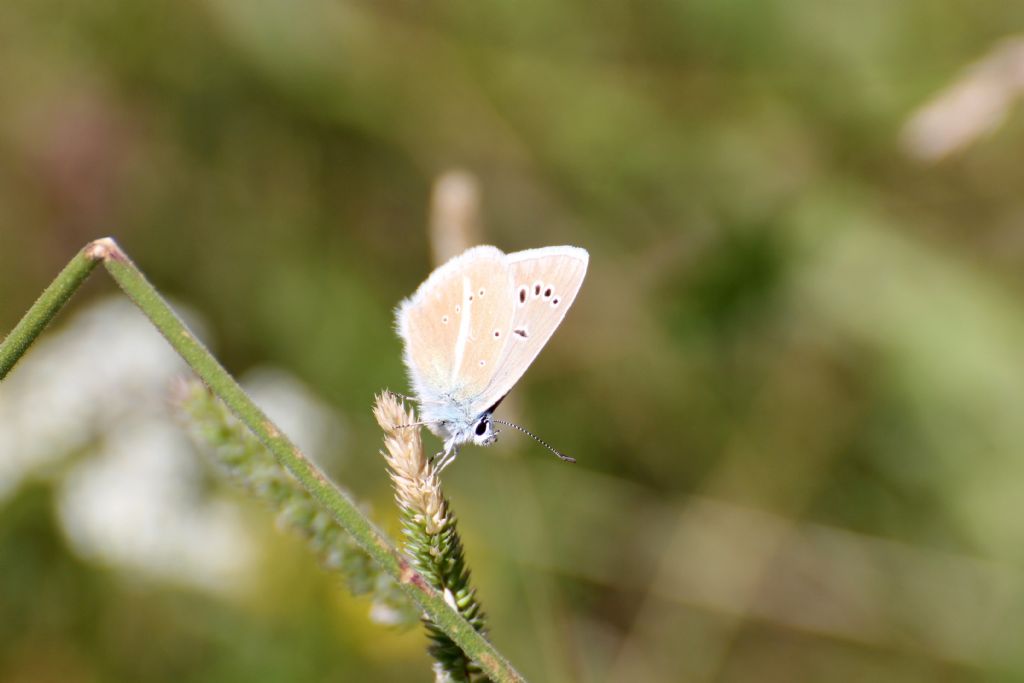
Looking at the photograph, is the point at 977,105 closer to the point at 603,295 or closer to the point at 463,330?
the point at 463,330

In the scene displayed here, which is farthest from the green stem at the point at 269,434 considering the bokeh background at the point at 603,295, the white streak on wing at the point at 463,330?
the bokeh background at the point at 603,295

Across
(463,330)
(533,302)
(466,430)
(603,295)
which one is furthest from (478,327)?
(603,295)

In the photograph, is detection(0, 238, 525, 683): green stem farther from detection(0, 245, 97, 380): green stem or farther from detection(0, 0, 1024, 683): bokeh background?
detection(0, 0, 1024, 683): bokeh background

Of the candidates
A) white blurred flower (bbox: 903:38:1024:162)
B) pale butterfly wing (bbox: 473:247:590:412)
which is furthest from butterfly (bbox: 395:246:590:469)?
white blurred flower (bbox: 903:38:1024:162)

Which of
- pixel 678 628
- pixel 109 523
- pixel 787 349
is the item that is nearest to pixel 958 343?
pixel 787 349

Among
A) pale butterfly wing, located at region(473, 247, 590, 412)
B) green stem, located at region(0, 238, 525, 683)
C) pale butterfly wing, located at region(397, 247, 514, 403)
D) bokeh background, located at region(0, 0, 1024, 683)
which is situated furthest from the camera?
bokeh background, located at region(0, 0, 1024, 683)

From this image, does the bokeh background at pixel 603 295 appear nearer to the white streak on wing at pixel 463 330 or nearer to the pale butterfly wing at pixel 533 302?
the white streak on wing at pixel 463 330

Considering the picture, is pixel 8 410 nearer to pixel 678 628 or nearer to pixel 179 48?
pixel 179 48
